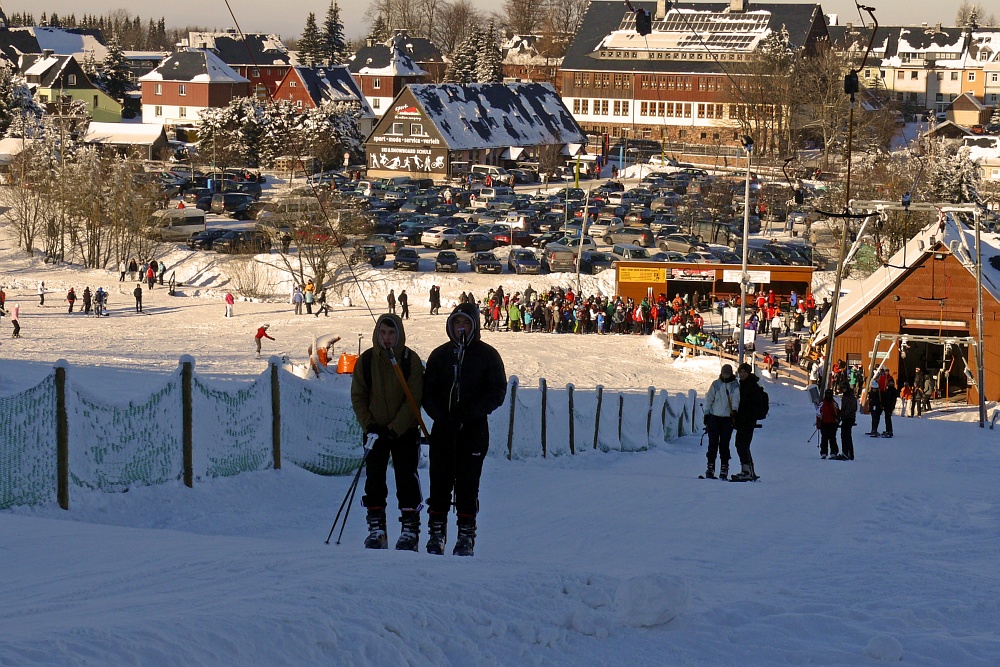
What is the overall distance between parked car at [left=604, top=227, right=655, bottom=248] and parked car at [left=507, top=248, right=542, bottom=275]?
7.67 metres

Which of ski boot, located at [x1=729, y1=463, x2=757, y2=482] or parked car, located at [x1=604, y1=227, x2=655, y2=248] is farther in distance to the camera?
parked car, located at [x1=604, y1=227, x2=655, y2=248]

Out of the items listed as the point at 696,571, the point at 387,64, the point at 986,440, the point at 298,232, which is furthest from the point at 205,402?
the point at 387,64

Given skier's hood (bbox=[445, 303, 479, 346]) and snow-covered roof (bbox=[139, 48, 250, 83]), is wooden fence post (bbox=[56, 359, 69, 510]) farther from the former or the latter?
snow-covered roof (bbox=[139, 48, 250, 83])

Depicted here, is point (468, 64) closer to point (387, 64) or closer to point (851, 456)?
point (387, 64)

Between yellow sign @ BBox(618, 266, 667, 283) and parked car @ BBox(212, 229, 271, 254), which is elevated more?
parked car @ BBox(212, 229, 271, 254)

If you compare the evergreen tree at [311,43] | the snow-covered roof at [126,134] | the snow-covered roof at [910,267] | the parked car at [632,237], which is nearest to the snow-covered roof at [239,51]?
the evergreen tree at [311,43]

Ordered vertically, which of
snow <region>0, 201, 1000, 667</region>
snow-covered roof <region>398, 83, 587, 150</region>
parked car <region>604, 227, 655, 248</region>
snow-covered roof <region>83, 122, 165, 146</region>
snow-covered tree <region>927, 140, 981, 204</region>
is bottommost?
snow <region>0, 201, 1000, 667</region>

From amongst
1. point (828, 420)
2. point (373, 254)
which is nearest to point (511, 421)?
point (828, 420)

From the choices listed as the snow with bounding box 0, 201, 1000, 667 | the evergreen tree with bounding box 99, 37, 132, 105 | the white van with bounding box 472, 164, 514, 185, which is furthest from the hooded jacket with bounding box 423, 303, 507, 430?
the evergreen tree with bounding box 99, 37, 132, 105

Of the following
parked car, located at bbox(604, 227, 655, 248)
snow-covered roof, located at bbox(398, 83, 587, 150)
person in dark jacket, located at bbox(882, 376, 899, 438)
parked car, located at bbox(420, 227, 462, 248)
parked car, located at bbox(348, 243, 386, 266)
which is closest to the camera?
person in dark jacket, located at bbox(882, 376, 899, 438)

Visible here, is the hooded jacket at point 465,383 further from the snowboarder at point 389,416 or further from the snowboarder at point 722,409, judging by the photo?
the snowboarder at point 722,409

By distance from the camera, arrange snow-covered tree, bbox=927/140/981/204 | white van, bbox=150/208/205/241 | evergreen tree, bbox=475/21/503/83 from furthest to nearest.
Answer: evergreen tree, bbox=475/21/503/83
snow-covered tree, bbox=927/140/981/204
white van, bbox=150/208/205/241

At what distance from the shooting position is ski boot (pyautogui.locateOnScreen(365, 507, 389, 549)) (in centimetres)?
846

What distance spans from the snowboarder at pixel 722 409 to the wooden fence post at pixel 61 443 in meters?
6.62
